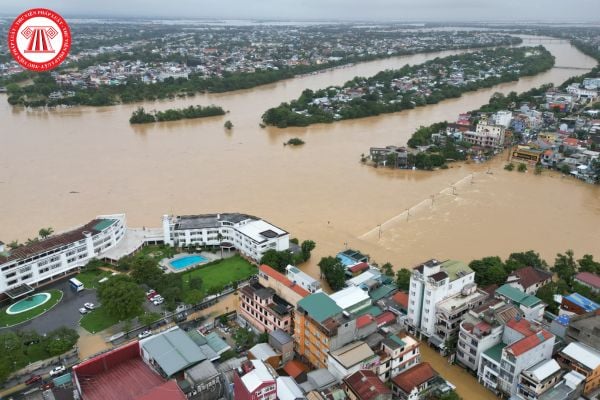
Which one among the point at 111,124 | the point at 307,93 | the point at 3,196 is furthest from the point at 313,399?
the point at 307,93

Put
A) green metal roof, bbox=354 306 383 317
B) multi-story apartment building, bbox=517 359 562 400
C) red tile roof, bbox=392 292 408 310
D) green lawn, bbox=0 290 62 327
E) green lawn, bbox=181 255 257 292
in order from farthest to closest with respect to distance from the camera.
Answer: green lawn, bbox=181 255 257 292
red tile roof, bbox=392 292 408 310
green lawn, bbox=0 290 62 327
green metal roof, bbox=354 306 383 317
multi-story apartment building, bbox=517 359 562 400

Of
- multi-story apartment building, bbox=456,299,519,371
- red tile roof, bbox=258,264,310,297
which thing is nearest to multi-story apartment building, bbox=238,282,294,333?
red tile roof, bbox=258,264,310,297

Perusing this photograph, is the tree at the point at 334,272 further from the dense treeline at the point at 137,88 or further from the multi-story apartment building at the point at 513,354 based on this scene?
the dense treeline at the point at 137,88

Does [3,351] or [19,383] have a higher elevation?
[3,351]

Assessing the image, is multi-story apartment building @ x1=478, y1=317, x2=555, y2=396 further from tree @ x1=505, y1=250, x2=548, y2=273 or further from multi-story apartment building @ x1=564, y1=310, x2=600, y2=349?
tree @ x1=505, y1=250, x2=548, y2=273

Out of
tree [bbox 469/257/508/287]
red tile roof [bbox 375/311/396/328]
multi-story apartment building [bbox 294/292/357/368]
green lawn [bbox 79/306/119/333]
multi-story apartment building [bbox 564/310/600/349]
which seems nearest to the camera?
multi-story apartment building [bbox 294/292/357/368]

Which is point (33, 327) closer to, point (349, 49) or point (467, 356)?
point (467, 356)

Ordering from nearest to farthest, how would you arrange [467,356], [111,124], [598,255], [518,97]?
[467,356] → [598,255] → [111,124] → [518,97]

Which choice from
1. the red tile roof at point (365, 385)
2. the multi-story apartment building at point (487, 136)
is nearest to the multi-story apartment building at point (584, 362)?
the red tile roof at point (365, 385)
